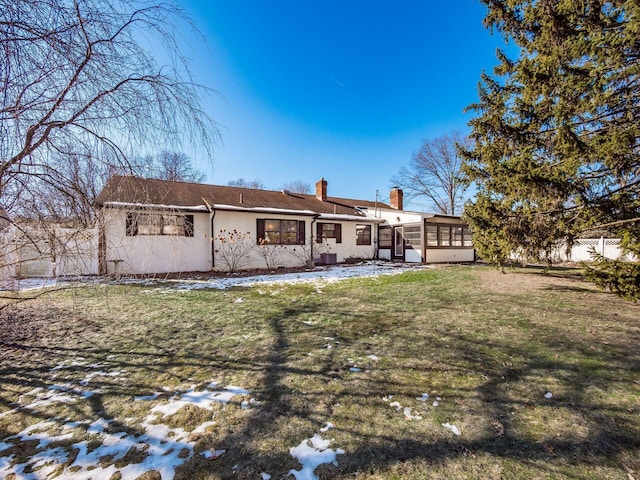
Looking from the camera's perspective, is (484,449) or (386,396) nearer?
(484,449)

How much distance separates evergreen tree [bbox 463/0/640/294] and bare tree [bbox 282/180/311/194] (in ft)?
113

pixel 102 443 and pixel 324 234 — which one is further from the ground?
pixel 324 234

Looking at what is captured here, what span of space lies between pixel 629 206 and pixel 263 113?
7.19 meters

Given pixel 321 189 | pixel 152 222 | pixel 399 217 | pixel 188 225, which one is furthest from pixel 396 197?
pixel 152 222

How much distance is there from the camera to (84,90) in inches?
87.0

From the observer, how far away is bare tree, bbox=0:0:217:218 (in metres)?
1.89

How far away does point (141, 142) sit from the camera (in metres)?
2.58

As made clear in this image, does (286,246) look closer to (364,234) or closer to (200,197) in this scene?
(200,197)

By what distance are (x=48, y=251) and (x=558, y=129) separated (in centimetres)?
755

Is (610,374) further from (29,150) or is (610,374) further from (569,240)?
(29,150)

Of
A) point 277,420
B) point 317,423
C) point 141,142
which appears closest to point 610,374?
point 317,423

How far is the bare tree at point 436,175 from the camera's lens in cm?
2705

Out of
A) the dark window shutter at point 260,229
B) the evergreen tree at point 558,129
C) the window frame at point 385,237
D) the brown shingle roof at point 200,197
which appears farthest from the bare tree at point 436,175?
the evergreen tree at point 558,129

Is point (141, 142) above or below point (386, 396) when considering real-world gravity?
above
